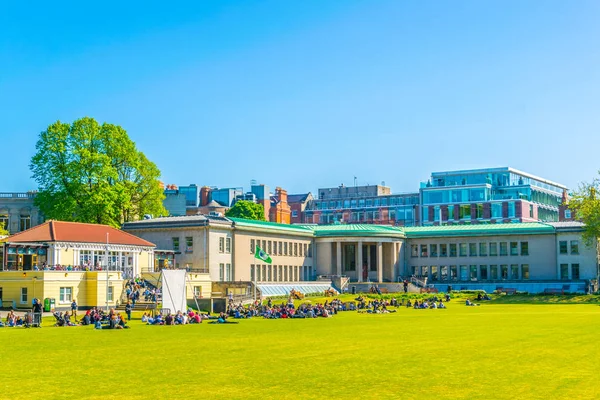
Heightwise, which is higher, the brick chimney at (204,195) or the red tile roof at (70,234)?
the brick chimney at (204,195)

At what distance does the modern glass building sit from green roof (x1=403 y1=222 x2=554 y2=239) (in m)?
36.9

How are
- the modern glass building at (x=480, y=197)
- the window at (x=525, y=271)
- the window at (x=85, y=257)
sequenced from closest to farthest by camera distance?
the window at (x=85, y=257), the window at (x=525, y=271), the modern glass building at (x=480, y=197)

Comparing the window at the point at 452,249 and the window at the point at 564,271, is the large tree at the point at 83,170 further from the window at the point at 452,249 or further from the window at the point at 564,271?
the window at the point at 564,271

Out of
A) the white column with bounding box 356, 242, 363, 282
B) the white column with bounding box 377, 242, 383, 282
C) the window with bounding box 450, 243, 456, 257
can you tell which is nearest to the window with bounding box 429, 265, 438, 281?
the window with bounding box 450, 243, 456, 257

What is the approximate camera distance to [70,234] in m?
80.4

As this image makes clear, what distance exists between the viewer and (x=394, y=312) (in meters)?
70.3

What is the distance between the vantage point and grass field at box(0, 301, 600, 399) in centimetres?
2361

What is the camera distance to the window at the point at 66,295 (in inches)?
2881

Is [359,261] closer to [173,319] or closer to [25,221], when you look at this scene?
[25,221]

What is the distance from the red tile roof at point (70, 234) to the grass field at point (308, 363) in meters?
31.6

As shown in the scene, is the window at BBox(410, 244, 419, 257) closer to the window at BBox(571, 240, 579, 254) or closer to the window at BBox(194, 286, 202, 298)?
the window at BBox(571, 240, 579, 254)

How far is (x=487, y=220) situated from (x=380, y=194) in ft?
122

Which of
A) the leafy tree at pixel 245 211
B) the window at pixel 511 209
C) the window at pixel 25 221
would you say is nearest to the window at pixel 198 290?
the leafy tree at pixel 245 211

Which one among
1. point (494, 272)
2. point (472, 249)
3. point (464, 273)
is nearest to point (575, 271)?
point (494, 272)
